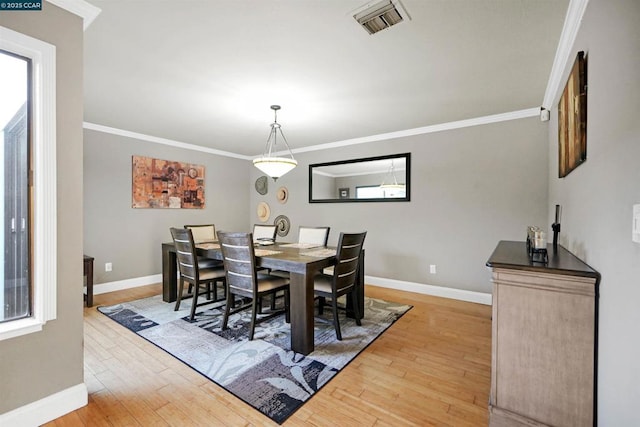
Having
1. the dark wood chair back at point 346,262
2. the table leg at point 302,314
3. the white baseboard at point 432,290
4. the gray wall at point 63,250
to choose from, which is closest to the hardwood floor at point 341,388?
the gray wall at point 63,250

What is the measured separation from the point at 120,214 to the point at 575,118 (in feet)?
16.4

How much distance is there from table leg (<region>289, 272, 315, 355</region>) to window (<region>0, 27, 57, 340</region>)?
1.48 metres

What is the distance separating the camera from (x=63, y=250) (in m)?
Answer: 1.60

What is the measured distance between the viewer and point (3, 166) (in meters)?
1.51

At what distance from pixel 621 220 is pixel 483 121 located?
9.51 feet

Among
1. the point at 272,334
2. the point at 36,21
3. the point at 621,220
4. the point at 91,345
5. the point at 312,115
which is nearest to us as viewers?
the point at 621,220

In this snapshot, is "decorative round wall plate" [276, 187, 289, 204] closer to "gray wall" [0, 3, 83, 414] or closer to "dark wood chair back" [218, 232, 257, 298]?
"dark wood chair back" [218, 232, 257, 298]

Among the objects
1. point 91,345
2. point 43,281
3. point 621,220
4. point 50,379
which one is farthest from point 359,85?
point 91,345

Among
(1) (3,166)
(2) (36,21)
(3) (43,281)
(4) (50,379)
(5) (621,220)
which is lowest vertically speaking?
(4) (50,379)

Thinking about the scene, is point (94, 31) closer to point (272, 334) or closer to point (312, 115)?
point (312, 115)

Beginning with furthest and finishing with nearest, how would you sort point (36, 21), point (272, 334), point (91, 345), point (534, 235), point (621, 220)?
point (272, 334) → point (91, 345) → point (534, 235) → point (36, 21) → point (621, 220)

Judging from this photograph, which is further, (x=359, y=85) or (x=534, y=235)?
(x=359, y=85)

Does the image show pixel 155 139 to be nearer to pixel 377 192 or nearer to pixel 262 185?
pixel 262 185

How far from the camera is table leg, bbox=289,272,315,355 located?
2277 mm
